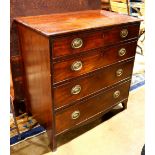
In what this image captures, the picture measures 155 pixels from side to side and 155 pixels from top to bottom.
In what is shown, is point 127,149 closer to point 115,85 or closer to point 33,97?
point 115,85

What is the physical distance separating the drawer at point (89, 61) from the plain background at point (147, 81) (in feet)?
1.25

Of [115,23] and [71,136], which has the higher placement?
[115,23]

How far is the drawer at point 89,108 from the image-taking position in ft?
5.52

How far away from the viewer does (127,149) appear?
1804mm

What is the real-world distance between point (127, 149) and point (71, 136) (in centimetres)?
46

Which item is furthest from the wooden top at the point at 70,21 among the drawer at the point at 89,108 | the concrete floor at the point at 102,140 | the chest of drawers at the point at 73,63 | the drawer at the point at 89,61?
the concrete floor at the point at 102,140

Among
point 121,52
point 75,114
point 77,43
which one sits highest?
point 77,43

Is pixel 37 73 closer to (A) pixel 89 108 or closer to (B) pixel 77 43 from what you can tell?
(B) pixel 77 43

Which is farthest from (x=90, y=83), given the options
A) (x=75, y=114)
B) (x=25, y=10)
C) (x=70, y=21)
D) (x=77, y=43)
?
(x=25, y=10)

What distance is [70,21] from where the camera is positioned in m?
1.64

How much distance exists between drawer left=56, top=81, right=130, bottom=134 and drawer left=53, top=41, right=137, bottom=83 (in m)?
0.27

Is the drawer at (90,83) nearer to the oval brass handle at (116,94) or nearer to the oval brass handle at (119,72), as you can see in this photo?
the oval brass handle at (119,72)

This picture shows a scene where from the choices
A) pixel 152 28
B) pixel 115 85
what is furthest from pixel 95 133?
pixel 152 28

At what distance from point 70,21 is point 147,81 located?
0.83m
